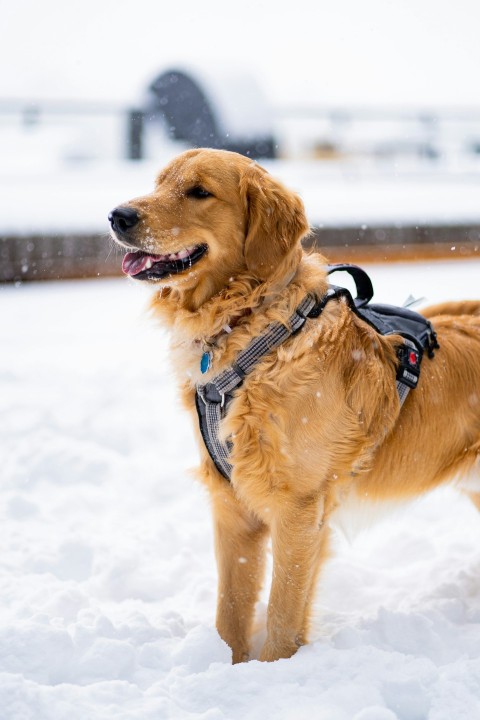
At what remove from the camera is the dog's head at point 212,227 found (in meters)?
2.47

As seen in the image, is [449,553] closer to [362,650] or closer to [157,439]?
[362,650]

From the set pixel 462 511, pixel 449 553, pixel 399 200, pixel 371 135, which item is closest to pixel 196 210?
pixel 449 553

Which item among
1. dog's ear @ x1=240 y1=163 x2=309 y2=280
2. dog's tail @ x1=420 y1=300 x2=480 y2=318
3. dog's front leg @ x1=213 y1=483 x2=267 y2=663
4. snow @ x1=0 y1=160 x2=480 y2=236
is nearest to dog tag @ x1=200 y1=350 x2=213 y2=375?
dog's ear @ x1=240 y1=163 x2=309 y2=280

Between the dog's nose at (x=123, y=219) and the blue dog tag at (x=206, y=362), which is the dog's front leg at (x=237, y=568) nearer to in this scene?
the blue dog tag at (x=206, y=362)

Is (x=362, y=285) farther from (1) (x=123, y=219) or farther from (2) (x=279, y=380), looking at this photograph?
(1) (x=123, y=219)

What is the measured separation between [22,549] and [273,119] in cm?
1010

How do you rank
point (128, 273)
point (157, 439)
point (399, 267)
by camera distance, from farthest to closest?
point (399, 267) < point (157, 439) < point (128, 273)

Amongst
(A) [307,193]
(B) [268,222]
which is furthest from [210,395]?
(A) [307,193]

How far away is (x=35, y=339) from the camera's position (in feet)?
20.8

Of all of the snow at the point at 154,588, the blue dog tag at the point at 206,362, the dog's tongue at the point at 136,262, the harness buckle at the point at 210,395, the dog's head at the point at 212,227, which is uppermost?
the dog's head at the point at 212,227

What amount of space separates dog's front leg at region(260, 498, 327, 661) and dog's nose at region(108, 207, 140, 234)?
1.10 metres

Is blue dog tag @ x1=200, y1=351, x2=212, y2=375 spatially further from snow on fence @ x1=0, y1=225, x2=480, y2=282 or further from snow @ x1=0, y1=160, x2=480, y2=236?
snow @ x1=0, y1=160, x2=480, y2=236

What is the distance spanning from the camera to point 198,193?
258 cm

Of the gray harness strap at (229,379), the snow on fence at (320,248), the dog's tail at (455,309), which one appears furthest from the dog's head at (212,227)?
the snow on fence at (320,248)
